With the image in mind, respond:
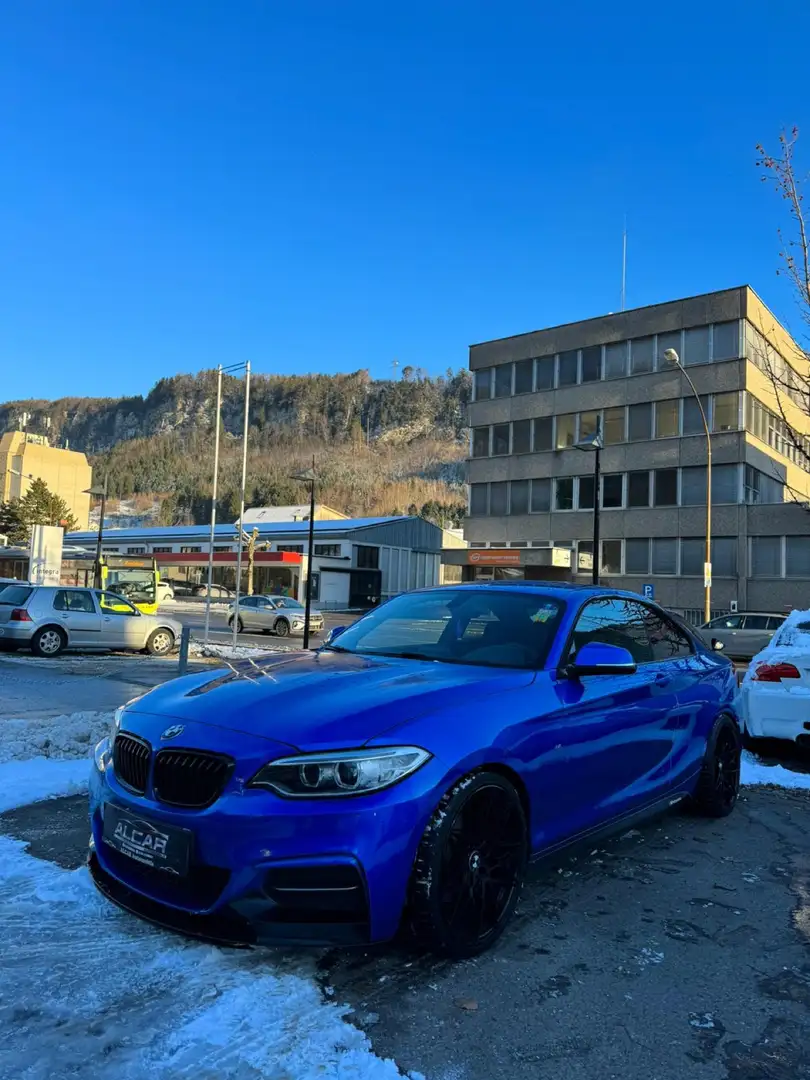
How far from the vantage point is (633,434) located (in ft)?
131

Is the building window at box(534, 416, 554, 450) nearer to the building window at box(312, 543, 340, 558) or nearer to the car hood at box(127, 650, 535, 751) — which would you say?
the building window at box(312, 543, 340, 558)

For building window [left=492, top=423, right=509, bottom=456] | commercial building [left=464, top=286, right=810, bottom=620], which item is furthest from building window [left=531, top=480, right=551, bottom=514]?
building window [left=492, top=423, right=509, bottom=456]

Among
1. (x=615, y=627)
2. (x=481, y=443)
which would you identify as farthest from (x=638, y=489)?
(x=615, y=627)

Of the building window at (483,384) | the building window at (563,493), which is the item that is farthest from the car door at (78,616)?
the building window at (483,384)

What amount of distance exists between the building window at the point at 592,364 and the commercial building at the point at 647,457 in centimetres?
5

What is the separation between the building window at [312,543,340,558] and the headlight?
62017 millimetres

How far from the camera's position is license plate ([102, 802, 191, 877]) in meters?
2.85

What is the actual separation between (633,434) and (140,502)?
158 metres

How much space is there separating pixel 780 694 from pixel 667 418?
1329 inches

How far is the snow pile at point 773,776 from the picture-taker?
21.9 feet

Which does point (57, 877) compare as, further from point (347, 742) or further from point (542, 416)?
point (542, 416)

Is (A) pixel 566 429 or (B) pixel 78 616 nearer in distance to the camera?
(B) pixel 78 616

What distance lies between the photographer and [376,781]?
113 inches

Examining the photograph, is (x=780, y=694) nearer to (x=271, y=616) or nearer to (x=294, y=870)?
(x=294, y=870)
